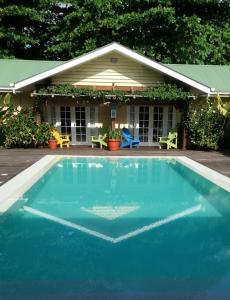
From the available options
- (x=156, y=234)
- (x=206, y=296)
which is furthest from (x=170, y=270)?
(x=156, y=234)

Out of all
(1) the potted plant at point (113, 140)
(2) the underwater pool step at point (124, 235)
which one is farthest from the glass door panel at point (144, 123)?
(2) the underwater pool step at point (124, 235)

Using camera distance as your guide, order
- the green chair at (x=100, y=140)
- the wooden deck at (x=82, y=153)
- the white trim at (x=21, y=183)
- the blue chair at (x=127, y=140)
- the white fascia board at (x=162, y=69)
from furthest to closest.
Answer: the blue chair at (x=127, y=140), the green chair at (x=100, y=140), the white fascia board at (x=162, y=69), the wooden deck at (x=82, y=153), the white trim at (x=21, y=183)

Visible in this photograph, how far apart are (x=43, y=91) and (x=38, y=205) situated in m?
8.11

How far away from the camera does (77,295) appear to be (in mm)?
4078

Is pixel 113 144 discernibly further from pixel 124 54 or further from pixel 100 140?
pixel 124 54

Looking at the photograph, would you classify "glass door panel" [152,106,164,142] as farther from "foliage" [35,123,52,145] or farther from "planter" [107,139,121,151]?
"foliage" [35,123,52,145]

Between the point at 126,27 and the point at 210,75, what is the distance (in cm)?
778

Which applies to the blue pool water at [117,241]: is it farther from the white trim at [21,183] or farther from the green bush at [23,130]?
the green bush at [23,130]

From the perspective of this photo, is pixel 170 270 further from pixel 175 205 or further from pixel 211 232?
pixel 175 205

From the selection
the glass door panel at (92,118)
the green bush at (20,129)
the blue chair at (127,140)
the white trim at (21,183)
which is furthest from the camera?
the glass door panel at (92,118)

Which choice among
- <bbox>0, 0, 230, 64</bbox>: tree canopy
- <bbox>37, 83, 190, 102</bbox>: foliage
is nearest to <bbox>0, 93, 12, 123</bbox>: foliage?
<bbox>37, 83, 190, 102</bbox>: foliage

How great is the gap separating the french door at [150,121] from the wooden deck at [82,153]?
1.28 m

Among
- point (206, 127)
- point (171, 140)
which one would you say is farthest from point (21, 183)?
point (206, 127)

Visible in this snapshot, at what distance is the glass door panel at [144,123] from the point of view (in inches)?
672
